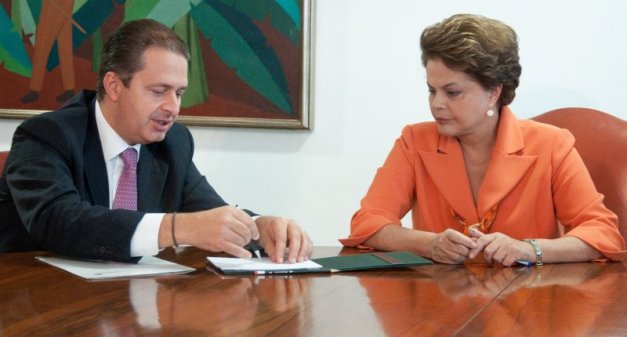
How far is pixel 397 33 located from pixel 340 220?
83 centimetres

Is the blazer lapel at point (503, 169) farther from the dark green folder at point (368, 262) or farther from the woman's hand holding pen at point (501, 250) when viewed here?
the dark green folder at point (368, 262)

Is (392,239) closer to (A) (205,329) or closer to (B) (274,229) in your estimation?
(B) (274,229)

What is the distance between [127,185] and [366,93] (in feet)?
4.85

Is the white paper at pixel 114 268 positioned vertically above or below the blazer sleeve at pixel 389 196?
below

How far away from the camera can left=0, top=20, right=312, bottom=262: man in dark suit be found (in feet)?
6.66

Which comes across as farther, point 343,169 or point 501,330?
point 343,169

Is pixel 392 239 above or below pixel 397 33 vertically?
below

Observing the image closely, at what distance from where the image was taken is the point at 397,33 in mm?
3664

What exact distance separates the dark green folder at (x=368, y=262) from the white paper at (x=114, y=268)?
335mm

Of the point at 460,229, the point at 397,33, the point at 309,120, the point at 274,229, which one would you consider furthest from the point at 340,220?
the point at 274,229

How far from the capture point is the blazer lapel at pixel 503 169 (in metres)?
2.65

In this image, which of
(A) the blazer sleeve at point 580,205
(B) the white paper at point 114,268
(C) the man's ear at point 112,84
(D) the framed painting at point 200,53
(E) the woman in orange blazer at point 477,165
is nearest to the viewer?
(B) the white paper at point 114,268

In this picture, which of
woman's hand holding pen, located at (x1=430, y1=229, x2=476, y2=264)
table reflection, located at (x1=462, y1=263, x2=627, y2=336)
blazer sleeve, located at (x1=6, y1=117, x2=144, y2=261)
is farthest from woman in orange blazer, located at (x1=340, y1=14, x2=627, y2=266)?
blazer sleeve, located at (x1=6, y1=117, x2=144, y2=261)

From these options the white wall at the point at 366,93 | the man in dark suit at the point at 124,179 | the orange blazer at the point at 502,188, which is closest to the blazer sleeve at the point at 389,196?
the orange blazer at the point at 502,188
